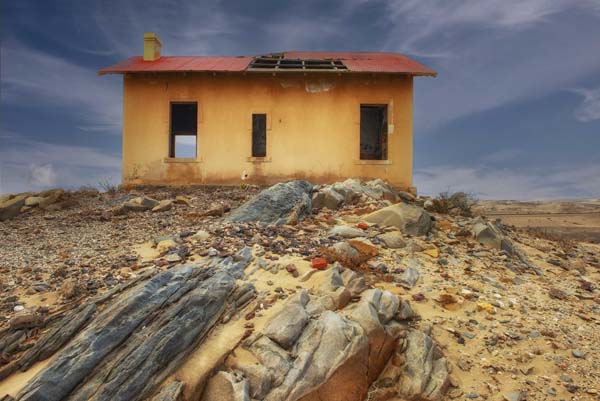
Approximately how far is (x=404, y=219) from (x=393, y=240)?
1.16m

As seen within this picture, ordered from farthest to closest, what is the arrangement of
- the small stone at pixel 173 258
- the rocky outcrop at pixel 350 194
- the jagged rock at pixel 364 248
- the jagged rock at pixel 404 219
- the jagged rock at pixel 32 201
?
the jagged rock at pixel 32 201
the rocky outcrop at pixel 350 194
the jagged rock at pixel 404 219
the jagged rock at pixel 364 248
the small stone at pixel 173 258

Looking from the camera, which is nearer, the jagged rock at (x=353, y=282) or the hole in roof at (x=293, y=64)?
the jagged rock at (x=353, y=282)

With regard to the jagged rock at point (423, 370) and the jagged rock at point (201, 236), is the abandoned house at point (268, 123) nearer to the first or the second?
the jagged rock at point (201, 236)

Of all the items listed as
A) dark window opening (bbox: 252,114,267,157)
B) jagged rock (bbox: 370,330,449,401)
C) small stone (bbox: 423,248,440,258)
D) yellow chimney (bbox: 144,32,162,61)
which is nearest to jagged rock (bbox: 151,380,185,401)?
jagged rock (bbox: 370,330,449,401)

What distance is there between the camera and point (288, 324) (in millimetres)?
4617

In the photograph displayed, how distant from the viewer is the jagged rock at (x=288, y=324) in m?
4.48

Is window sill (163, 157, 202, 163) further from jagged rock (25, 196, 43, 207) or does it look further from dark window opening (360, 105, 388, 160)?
dark window opening (360, 105, 388, 160)

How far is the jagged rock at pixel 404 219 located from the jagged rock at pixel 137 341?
187 inches

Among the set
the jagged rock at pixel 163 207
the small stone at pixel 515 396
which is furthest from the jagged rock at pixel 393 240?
the jagged rock at pixel 163 207

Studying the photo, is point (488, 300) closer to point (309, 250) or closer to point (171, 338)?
point (309, 250)

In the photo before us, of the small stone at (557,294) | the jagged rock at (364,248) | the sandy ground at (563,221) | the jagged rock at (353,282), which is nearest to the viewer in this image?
the jagged rock at (353,282)

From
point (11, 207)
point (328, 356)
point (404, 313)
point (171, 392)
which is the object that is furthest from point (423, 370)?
point (11, 207)

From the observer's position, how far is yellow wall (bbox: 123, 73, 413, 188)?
12891mm

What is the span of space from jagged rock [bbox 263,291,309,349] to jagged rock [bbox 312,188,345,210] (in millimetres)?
5188
